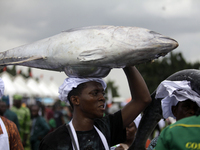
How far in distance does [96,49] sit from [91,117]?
772 millimetres

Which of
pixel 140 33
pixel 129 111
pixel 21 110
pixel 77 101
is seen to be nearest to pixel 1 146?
pixel 77 101

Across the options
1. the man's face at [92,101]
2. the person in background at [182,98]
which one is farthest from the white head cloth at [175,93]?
the man's face at [92,101]

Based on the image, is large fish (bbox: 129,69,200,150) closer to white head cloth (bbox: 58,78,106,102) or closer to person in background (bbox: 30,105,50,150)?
white head cloth (bbox: 58,78,106,102)

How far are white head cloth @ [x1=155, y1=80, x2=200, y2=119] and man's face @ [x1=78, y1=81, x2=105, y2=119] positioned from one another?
56 centimetres

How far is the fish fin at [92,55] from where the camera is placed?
1.97 meters

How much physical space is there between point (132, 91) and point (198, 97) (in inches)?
24.4

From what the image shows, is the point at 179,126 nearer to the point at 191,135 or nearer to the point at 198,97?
the point at 191,135

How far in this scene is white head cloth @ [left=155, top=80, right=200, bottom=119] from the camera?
2.25m

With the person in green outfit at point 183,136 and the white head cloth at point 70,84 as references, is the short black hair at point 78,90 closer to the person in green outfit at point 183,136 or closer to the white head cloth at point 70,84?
the white head cloth at point 70,84

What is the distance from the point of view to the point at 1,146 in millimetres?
2820

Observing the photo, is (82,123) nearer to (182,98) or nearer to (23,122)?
(182,98)

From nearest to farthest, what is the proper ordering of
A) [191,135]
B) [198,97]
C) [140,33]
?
[191,135] → [140,33] → [198,97]

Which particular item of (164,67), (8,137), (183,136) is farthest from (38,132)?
(164,67)

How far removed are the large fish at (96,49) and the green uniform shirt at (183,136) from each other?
545 millimetres
